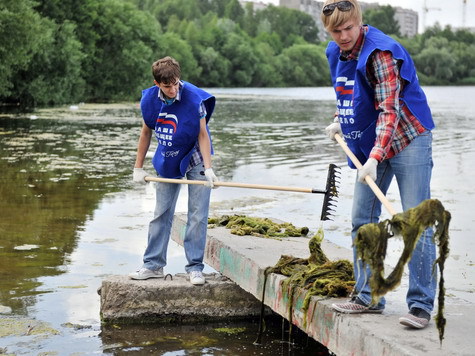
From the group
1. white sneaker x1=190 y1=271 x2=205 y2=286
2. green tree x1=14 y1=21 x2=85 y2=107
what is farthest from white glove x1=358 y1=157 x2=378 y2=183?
green tree x1=14 y1=21 x2=85 y2=107

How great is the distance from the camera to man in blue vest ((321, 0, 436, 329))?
4.60m

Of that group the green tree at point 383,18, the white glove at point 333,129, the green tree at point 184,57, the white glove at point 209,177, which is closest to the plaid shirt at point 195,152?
the white glove at point 209,177

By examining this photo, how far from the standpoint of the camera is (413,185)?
4.73 metres

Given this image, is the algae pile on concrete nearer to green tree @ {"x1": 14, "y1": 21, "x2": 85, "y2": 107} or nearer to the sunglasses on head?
the sunglasses on head

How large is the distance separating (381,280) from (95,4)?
52497 mm

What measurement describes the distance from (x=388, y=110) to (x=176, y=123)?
75.9 inches

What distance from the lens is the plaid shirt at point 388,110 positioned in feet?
15.0

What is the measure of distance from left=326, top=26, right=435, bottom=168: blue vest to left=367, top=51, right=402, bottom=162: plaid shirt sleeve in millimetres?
46

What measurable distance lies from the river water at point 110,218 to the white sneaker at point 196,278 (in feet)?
1.11

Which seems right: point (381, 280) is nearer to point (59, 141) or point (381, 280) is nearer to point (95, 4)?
point (59, 141)

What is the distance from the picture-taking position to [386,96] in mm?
4613

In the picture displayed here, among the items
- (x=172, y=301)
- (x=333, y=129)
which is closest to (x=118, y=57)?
(x=172, y=301)

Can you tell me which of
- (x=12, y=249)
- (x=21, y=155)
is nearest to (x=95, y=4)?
(x=21, y=155)

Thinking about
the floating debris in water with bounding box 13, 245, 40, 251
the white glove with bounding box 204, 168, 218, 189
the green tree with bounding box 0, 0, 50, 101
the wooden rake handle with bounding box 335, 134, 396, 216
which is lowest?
the floating debris in water with bounding box 13, 245, 40, 251
